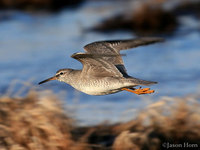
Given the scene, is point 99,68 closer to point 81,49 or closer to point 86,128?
point 86,128

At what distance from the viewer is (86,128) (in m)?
8.74

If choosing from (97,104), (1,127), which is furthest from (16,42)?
(1,127)

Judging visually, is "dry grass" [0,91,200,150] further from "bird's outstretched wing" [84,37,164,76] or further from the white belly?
"bird's outstretched wing" [84,37,164,76]

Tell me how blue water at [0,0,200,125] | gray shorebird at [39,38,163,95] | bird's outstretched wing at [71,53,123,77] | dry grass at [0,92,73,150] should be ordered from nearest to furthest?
gray shorebird at [39,38,163,95], bird's outstretched wing at [71,53,123,77], dry grass at [0,92,73,150], blue water at [0,0,200,125]

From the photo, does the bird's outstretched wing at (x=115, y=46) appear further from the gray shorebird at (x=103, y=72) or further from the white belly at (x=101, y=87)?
the white belly at (x=101, y=87)


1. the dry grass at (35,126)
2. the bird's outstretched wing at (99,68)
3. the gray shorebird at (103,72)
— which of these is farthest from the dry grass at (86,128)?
the bird's outstretched wing at (99,68)

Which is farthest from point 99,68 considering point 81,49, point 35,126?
point 81,49

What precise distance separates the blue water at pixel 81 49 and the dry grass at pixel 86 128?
532 millimetres

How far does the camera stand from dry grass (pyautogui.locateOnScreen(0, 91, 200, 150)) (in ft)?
25.2

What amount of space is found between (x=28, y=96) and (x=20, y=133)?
134cm

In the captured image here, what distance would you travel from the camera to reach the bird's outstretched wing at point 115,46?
761cm

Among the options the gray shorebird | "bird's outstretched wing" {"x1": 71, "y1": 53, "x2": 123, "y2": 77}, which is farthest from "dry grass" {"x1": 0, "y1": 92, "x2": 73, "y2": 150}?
"bird's outstretched wing" {"x1": 71, "y1": 53, "x2": 123, "y2": 77}

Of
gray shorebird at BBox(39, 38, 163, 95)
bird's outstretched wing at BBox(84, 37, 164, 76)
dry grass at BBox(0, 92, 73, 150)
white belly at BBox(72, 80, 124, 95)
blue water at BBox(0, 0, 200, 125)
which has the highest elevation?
blue water at BBox(0, 0, 200, 125)

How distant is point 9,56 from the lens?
15.4 meters
